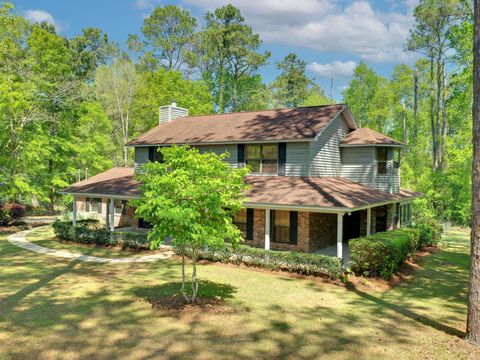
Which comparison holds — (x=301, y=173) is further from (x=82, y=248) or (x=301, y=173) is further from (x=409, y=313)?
(x=82, y=248)

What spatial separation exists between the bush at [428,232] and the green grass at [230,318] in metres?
6.15

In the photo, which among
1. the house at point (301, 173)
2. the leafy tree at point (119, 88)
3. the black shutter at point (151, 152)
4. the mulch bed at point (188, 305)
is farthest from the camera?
the leafy tree at point (119, 88)

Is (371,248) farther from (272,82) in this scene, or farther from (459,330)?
(272,82)

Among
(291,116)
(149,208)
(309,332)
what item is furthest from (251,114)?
(309,332)

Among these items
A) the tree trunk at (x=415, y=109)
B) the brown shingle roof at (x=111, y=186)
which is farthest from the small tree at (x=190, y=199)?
the tree trunk at (x=415, y=109)

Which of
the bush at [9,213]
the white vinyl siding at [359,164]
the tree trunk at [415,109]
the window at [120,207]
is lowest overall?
the bush at [9,213]

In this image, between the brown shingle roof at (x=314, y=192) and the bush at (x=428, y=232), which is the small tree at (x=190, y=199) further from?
the bush at (x=428, y=232)

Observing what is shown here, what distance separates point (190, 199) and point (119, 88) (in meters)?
37.2

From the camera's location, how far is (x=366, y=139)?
20.7 m

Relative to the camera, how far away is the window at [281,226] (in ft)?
58.2

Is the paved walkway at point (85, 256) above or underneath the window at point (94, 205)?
underneath

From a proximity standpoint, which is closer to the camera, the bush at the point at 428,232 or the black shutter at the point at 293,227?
the black shutter at the point at 293,227

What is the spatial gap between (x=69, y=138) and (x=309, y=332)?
102 feet

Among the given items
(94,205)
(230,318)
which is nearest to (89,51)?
(94,205)
